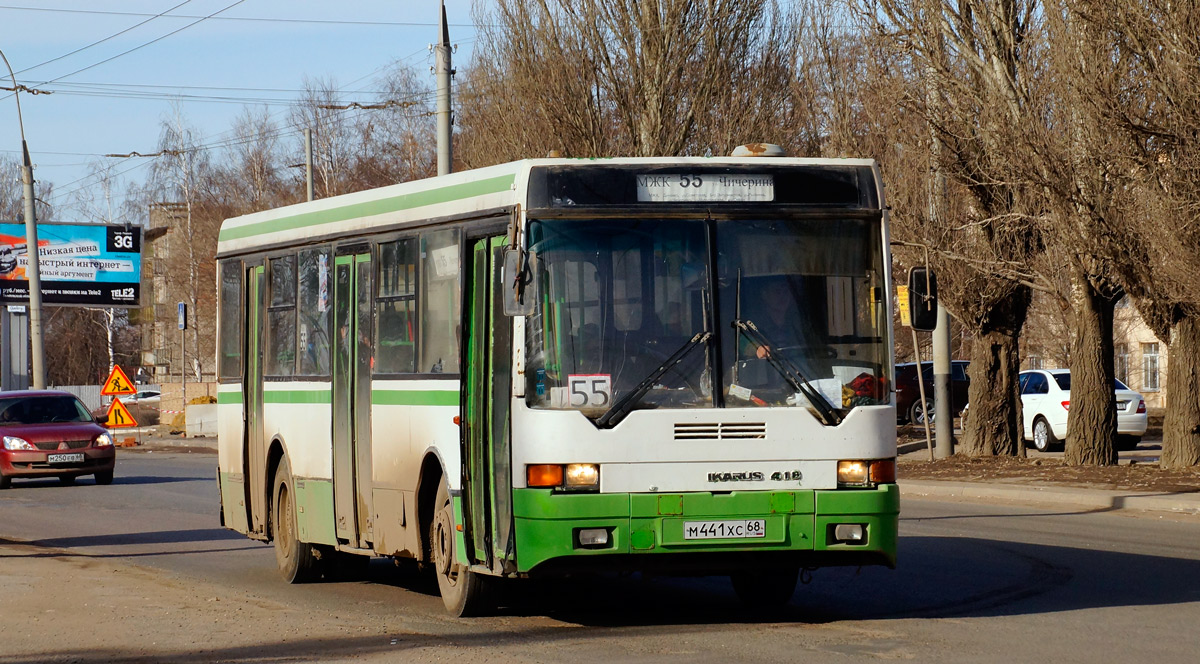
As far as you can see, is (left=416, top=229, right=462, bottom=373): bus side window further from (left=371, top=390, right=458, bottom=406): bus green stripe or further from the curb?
the curb

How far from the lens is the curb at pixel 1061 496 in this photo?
18500 millimetres

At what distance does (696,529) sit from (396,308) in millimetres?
2896

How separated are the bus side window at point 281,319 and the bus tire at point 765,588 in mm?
3964

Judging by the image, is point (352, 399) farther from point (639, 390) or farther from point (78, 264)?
point (78, 264)

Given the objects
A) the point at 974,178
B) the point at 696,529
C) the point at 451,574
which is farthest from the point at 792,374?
the point at 974,178

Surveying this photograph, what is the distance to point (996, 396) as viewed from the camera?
26.8m

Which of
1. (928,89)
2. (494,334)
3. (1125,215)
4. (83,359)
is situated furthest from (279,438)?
(83,359)

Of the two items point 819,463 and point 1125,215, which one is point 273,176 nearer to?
point 1125,215

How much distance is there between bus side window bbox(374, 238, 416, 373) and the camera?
1084cm

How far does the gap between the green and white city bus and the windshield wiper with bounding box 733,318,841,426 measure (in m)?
0.01

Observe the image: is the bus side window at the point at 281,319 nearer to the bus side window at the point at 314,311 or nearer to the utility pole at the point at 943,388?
the bus side window at the point at 314,311

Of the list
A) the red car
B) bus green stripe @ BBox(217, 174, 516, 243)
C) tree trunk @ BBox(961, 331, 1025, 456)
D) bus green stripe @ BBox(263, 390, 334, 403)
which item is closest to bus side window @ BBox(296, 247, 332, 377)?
bus green stripe @ BBox(263, 390, 334, 403)

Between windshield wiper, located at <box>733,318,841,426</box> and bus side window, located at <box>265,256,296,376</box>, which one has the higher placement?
bus side window, located at <box>265,256,296,376</box>

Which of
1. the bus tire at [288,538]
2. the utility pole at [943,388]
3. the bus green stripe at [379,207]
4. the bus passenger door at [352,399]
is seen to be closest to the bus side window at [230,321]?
the bus green stripe at [379,207]
